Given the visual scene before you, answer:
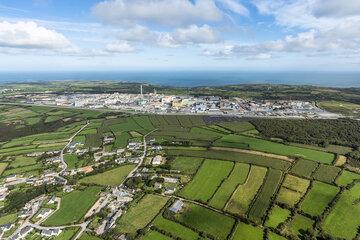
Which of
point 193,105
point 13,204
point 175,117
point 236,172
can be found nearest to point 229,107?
point 193,105

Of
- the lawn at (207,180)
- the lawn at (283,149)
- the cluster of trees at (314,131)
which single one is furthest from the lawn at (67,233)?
the cluster of trees at (314,131)

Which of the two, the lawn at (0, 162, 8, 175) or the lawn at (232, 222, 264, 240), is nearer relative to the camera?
the lawn at (232, 222, 264, 240)

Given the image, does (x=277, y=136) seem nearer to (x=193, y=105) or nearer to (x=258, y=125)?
(x=258, y=125)

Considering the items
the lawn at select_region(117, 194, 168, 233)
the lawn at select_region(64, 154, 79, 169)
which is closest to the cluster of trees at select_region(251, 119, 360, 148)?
the lawn at select_region(117, 194, 168, 233)

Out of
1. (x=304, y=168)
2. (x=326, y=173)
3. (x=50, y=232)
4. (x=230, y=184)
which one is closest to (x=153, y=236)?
(x=50, y=232)

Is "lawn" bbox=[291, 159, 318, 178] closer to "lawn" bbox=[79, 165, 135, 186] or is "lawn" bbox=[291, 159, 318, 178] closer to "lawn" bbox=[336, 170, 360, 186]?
"lawn" bbox=[336, 170, 360, 186]

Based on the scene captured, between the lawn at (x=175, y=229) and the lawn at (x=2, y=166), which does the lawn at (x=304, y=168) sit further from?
the lawn at (x=2, y=166)
